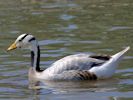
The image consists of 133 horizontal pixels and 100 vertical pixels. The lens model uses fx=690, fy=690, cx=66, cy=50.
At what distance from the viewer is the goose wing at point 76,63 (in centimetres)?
1580

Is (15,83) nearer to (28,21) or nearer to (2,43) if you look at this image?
(2,43)

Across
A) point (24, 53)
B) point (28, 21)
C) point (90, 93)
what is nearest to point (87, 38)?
point (24, 53)

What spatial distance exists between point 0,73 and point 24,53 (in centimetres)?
231

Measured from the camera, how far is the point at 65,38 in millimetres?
19953

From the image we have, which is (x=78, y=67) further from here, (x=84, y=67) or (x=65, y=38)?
(x=65, y=38)

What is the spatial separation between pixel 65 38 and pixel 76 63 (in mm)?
4183

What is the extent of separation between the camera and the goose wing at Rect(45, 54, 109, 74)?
15797mm

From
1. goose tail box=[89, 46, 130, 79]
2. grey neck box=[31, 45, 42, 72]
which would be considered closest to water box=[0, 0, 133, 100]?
goose tail box=[89, 46, 130, 79]

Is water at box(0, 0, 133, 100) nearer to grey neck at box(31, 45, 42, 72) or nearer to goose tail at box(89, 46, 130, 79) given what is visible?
goose tail at box(89, 46, 130, 79)

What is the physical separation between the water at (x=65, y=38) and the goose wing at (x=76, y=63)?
0.36m

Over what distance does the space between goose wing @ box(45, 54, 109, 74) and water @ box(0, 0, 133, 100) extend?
36 cm

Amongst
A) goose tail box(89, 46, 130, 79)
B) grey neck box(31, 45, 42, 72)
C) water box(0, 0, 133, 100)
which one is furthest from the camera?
grey neck box(31, 45, 42, 72)

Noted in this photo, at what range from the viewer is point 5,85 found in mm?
15250

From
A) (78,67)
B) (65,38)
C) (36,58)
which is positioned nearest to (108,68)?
(78,67)
